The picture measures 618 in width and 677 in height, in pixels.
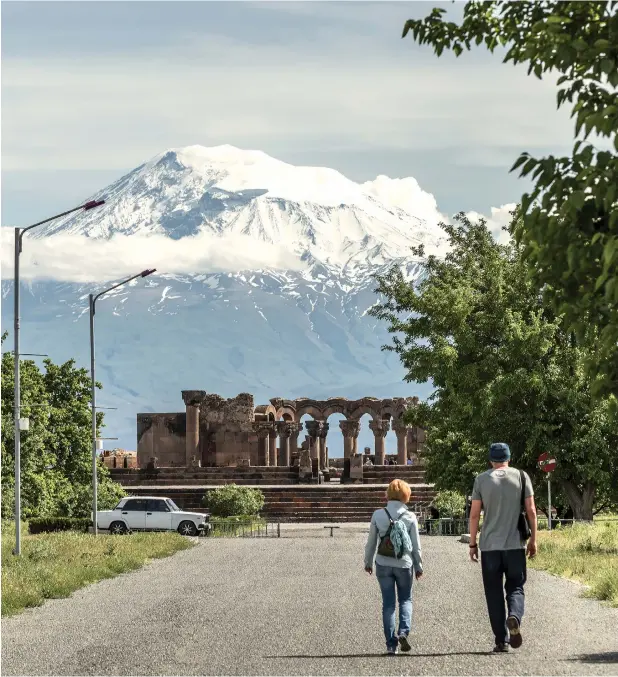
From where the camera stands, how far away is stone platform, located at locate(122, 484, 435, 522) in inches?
2500

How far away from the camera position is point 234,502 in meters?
59.2

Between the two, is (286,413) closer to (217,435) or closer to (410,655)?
(217,435)

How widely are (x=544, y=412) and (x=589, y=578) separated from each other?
19010 millimetres

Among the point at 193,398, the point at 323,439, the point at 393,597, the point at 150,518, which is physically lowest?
the point at 150,518

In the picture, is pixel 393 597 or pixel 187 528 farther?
pixel 187 528

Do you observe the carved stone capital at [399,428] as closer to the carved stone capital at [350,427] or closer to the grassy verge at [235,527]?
the carved stone capital at [350,427]

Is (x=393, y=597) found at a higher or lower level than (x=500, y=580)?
lower

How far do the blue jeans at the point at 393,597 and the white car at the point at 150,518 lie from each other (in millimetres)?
36272

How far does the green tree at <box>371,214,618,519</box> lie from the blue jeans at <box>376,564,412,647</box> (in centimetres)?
2628

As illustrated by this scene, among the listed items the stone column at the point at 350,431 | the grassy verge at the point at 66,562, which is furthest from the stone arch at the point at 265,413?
the grassy verge at the point at 66,562

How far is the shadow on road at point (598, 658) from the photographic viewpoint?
13016mm

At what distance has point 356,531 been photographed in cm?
5094

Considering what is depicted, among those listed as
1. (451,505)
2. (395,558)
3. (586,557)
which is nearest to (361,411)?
(451,505)

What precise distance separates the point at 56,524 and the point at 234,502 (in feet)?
36.5
